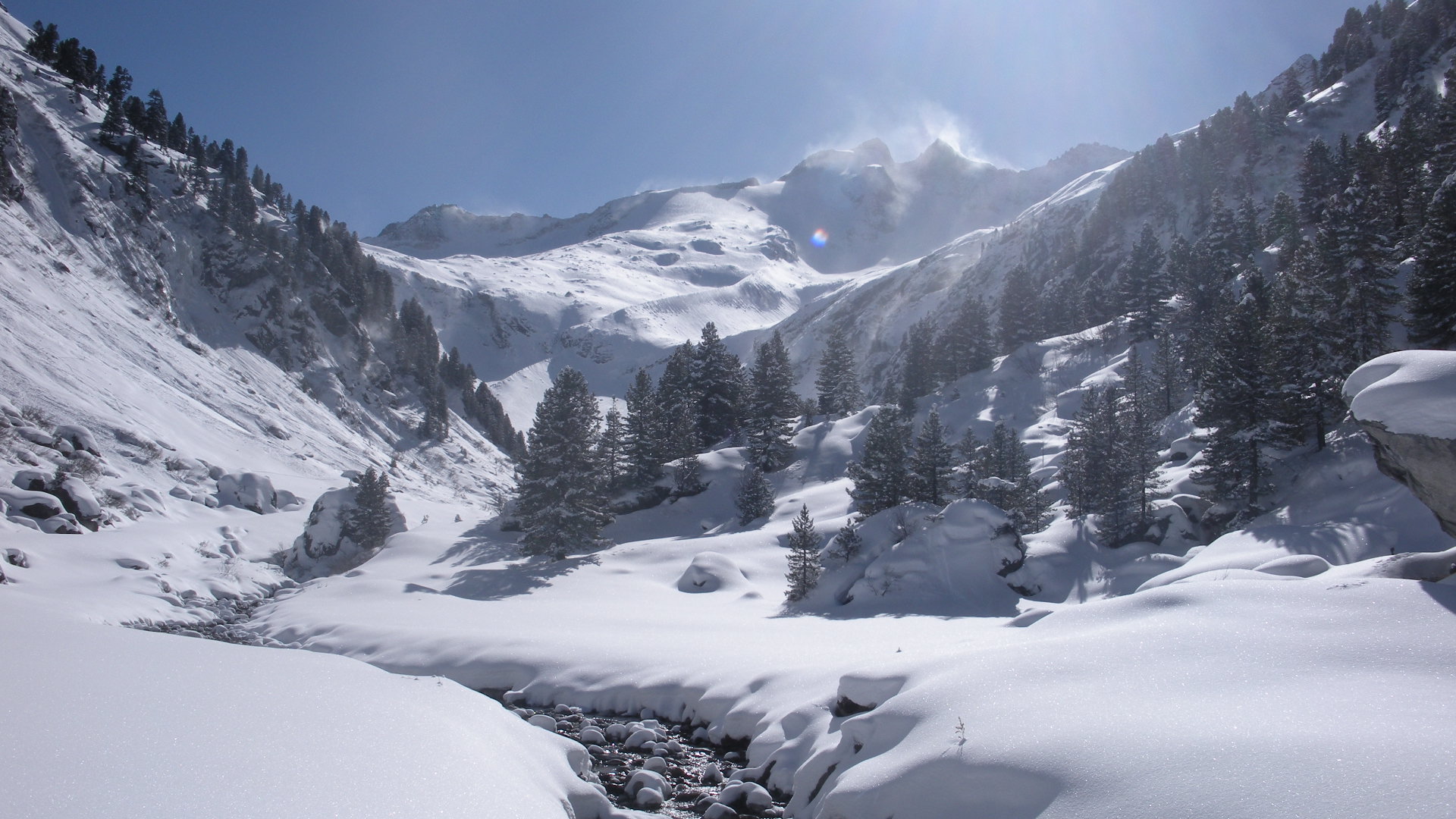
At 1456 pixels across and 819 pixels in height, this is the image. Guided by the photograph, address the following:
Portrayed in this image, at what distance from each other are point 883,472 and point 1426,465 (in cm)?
2769

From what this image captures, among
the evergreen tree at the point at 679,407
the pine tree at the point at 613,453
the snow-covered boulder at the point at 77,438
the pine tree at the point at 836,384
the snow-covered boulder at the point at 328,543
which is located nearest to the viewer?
the snow-covered boulder at the point at 77,438

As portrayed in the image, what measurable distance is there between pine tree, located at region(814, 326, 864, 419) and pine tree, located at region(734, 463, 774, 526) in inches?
798

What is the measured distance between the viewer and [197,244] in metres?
68.8

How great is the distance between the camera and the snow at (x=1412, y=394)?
31.8 ft

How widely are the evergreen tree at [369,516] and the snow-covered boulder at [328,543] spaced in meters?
0.08

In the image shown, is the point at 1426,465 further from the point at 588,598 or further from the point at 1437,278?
the point at 588,598

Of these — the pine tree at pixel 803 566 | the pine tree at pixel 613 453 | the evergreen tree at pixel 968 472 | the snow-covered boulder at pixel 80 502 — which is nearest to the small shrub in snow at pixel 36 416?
the snow-covered boulder at pixel 80 502

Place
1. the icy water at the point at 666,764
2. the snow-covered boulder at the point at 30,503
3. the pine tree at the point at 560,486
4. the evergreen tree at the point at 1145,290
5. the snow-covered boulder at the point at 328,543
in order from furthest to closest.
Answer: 1. the evergreen tree at the point at 1145,290
2. the pine tree at the point at 560,486
3. the snow-covered boulder at the point at 328,543
4. the snow-covered boulder at the point at 30,503
5. the icy water at the point at 666,764

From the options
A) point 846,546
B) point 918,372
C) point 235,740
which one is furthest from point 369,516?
point 918,372

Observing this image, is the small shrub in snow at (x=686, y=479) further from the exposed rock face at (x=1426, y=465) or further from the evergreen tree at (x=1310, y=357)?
the exposed rock face at (x=1426, y=465)

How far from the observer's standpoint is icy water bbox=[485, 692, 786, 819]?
1203 cm

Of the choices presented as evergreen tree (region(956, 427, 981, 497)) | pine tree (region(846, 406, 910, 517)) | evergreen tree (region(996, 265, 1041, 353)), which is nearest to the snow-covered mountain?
pine tree (region(846, 406, 910, 517))

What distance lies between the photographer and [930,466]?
1497 inches

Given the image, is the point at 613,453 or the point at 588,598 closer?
the point at 588,598
